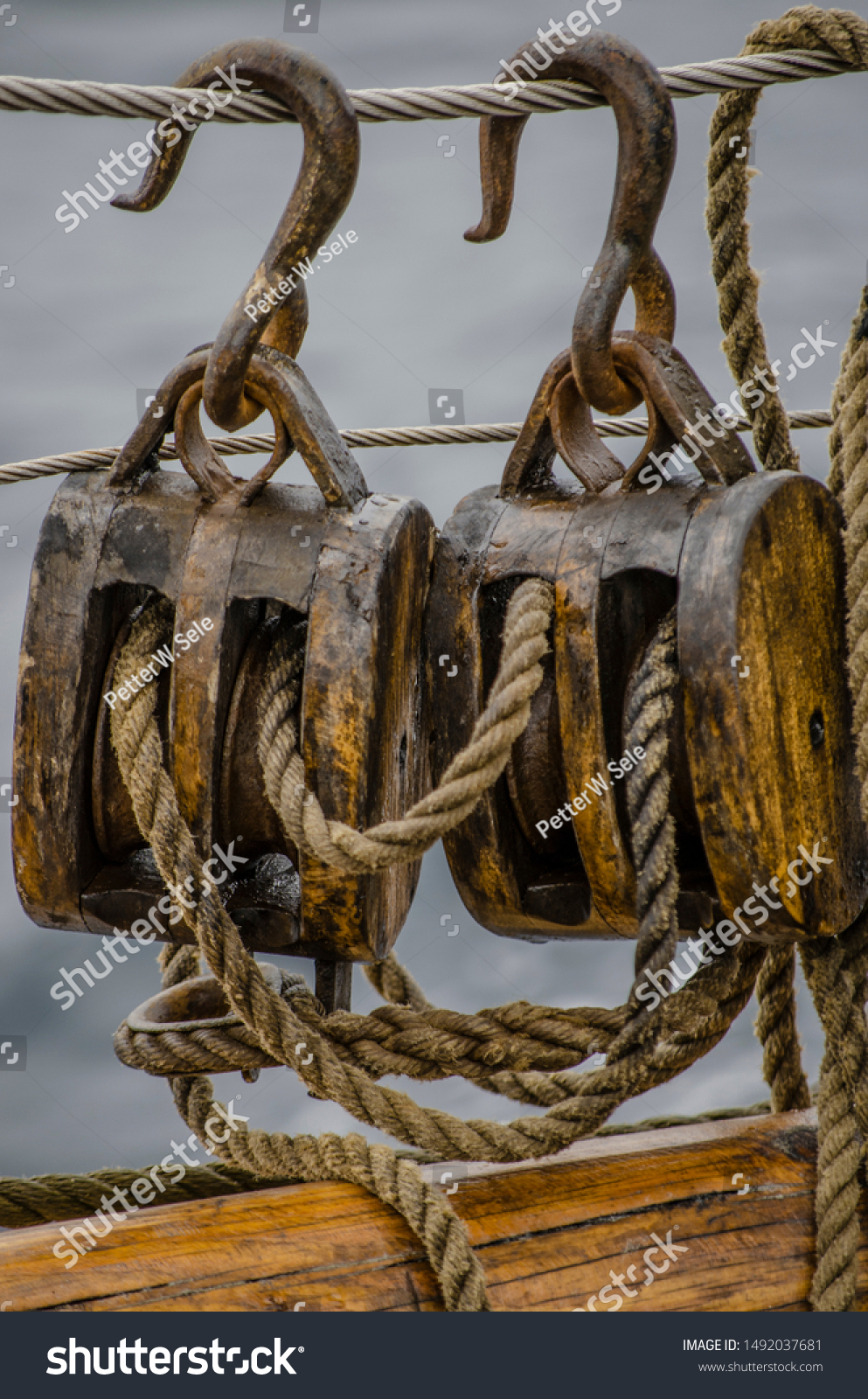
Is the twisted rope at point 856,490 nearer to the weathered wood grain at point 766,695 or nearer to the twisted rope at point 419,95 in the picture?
the weathered wood grain at point 766,695

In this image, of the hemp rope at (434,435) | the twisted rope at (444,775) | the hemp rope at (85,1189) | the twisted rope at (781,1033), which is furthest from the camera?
the hemp rope at (434,435)

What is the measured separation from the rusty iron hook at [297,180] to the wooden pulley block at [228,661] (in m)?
0.05

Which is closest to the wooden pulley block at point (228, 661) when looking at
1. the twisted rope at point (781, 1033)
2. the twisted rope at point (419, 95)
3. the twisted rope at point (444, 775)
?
the twisted rope at point (444, 775)

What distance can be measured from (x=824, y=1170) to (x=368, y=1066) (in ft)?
1.53

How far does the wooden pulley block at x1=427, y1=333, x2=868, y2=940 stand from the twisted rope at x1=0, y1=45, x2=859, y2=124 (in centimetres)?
23

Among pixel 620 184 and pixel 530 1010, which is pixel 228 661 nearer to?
pixel 530 1010

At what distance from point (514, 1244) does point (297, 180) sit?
98cm

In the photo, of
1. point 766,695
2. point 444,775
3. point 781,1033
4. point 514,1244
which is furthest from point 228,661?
point 781,1033

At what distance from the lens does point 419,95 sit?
1.11m

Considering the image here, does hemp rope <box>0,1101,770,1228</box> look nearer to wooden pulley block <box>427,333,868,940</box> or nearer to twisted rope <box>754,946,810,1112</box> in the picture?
wooden pulley block <box>427,333,868,940</box>

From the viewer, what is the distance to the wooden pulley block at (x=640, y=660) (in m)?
1.07
